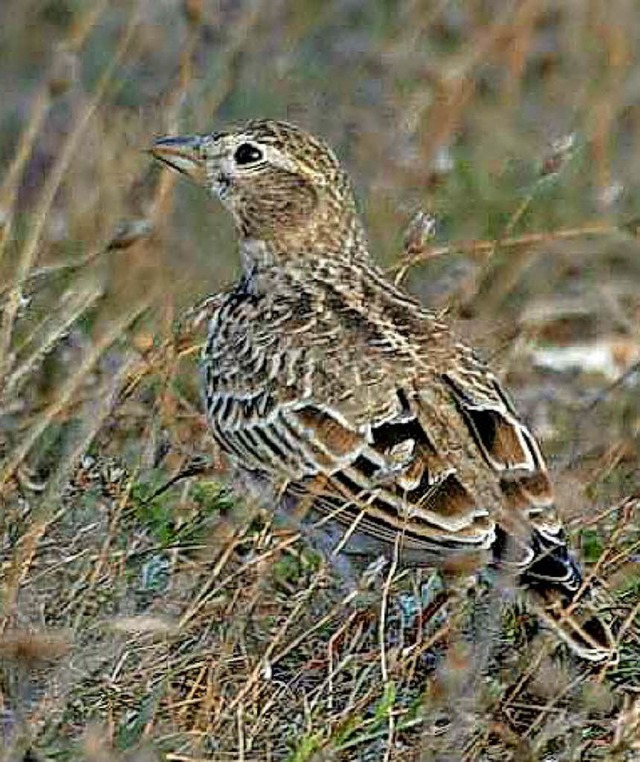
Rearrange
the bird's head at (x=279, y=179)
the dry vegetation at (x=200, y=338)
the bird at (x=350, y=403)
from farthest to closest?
the bird's head at (x=279, y=179) < the bird at (x=350, y=403) < the dry vegetation at (x=200, y=338)

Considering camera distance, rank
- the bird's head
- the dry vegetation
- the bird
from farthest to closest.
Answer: the bird's head → the bird → the dry vegetation

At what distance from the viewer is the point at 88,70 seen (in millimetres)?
10445

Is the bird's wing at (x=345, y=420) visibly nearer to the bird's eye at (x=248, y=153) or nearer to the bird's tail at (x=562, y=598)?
the bird's tail at (x=562, y=598)

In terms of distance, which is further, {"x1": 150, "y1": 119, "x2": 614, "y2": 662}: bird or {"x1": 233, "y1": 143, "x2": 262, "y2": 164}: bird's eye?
{"x1": 233, "y1": 143, "x2": 262, "y2": 164}: bird's eye

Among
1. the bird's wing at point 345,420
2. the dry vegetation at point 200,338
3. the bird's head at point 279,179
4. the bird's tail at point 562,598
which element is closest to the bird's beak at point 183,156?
the bird's head at point 279,179

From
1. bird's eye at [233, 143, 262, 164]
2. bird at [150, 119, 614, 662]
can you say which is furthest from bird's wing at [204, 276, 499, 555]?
bird's eye at [233, 143, 262, 164]

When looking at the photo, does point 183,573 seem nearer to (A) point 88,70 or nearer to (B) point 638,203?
(B) point 638,203

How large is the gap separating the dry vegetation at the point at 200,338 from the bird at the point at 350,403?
11 cm

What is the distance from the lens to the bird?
5035 mm

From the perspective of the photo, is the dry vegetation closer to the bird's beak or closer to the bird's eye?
the bird's beak

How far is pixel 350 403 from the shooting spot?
536cm

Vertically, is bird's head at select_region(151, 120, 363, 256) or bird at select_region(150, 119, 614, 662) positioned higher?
bird's head at select_region(151, 120, 363, 256)

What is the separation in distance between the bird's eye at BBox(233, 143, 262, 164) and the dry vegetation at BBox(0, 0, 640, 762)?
41 cm

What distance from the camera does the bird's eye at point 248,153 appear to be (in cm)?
630
